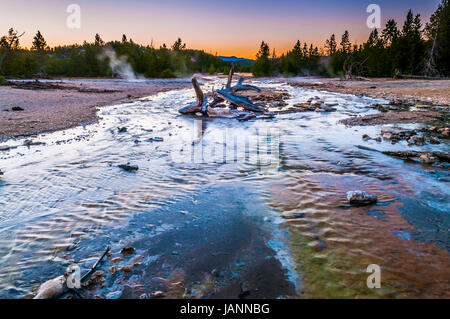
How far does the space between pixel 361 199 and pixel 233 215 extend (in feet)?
6.91

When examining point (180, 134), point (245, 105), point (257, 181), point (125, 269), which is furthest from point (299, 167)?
point (245, 105)

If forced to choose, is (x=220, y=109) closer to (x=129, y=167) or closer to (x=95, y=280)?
(x=129, y=167)

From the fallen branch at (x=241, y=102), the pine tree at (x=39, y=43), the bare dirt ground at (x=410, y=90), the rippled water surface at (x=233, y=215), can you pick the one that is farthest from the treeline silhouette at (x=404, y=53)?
the pine tree at (x=39, y=43)

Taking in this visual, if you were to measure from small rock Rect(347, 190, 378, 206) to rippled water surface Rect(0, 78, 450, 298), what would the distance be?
0.12 meters

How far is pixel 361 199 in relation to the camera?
12.6 feet

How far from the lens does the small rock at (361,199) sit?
12.6ft

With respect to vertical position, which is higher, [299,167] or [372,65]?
[372,65]

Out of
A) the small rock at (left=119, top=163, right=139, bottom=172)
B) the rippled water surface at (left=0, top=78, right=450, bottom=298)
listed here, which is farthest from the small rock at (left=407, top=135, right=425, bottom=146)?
the small rock at (left=119, top=163, right=139, bottom=172)

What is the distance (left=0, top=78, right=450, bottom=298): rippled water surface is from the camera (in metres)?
2.49

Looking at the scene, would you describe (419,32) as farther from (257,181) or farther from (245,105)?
(257,181)

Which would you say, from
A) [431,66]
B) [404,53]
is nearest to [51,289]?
[431,66]

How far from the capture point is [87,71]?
67.9 meters

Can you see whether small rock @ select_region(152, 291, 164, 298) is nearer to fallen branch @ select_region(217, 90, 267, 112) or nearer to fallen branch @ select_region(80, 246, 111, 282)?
fallen branch @ select_region(80, 246, 111, 282)
